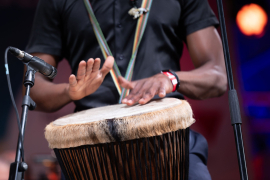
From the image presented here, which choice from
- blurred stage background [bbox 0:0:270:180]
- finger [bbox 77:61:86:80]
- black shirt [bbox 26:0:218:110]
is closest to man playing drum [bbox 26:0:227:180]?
black shirt [bbox 26:0:218:110]

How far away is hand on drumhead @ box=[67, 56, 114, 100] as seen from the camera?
104cm

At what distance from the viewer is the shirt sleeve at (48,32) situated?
158cm

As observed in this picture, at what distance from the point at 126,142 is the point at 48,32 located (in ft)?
3.20

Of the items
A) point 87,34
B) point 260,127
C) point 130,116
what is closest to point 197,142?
point 130,116

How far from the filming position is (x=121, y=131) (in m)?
0.90

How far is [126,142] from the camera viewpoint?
3.10 ft

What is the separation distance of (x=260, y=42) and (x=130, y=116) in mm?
2510

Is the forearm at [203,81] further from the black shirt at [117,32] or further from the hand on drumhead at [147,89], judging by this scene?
the hand on drumhead at [147,89]

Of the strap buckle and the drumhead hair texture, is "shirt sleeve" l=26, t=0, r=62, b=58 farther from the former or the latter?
the drumhead hair texture

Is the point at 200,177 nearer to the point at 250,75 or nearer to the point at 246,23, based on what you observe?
the point at 250,75

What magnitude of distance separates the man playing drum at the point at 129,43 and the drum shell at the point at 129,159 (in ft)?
1.12

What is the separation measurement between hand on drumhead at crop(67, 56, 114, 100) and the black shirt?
289 millimetres

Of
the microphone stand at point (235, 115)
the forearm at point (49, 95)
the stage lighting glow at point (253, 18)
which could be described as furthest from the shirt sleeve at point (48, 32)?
the stage lighting glow at point (253, 18)

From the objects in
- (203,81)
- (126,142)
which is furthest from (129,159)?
(203,81)
